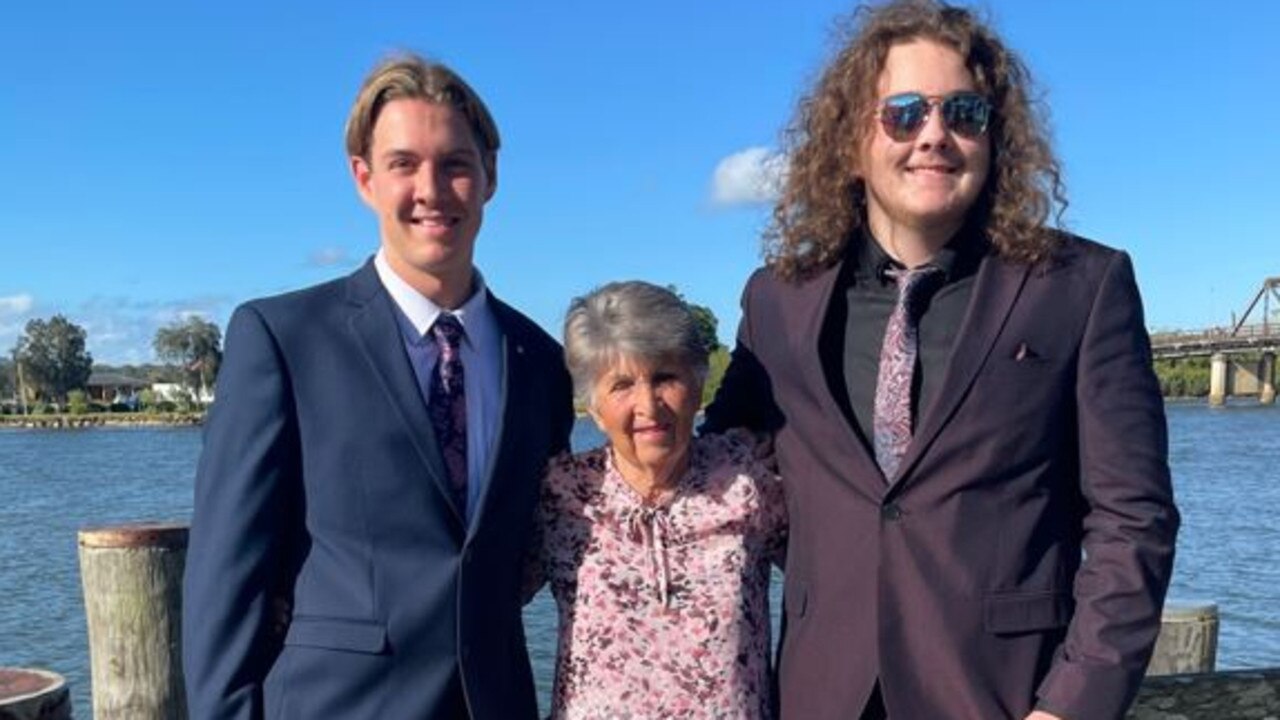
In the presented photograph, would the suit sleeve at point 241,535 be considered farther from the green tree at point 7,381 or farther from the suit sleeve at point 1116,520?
the green tree at point 7,381

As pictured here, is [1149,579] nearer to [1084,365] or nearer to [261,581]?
[1084,365]

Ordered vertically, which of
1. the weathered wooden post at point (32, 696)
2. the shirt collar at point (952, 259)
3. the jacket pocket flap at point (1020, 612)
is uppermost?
the shirt collar at point (952, 259)

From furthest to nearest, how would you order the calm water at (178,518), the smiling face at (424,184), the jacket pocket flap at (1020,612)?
1. the calm water at (178,518)
2. the smiling face at (424,184)
3. the jacket pocket flap at (1020,612)

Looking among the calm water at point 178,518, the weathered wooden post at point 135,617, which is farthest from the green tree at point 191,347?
the weathered wooden post at point 135,617

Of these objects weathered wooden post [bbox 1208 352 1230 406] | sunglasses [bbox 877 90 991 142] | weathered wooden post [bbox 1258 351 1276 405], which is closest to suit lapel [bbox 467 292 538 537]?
sunglasses [bbox 877 90 991 142]

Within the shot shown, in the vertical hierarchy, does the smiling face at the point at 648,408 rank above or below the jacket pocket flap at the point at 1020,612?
above

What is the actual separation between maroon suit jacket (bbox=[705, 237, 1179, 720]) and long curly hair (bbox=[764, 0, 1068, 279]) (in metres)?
0.14

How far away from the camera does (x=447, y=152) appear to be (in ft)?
10.9

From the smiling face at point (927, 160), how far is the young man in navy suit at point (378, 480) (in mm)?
1027

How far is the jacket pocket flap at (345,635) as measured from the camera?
3186 millimetres

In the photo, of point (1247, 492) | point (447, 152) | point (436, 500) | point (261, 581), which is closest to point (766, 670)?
point (436, 500)

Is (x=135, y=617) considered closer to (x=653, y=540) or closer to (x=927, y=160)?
(x=653, y=540)

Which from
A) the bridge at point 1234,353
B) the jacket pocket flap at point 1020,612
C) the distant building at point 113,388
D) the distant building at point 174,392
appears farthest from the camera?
the distant building at point 113,388

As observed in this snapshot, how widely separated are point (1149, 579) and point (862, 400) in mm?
774
